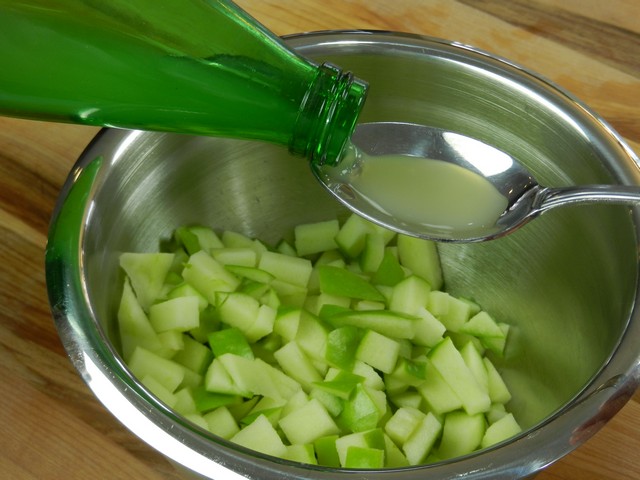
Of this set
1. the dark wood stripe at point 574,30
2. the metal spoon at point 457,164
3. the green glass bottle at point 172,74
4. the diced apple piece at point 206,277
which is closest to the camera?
the green glass bottle at point 172,74

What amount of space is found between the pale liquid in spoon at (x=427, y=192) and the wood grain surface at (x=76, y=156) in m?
0.28

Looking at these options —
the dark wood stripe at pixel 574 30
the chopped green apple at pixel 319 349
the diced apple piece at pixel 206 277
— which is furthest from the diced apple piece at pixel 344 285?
the dark wood stripe at pixel 574 30

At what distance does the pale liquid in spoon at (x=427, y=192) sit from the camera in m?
0.87

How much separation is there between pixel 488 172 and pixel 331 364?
277 mm

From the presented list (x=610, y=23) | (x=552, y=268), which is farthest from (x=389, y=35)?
(x=610, y=23)

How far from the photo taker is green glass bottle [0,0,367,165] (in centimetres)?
74

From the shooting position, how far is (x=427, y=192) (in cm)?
88

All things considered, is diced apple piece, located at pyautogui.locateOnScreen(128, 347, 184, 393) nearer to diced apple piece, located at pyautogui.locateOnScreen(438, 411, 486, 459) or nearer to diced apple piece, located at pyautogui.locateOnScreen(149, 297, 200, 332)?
diced apple piece, located at pyautogui.locateOnScreen(149, 297, 200, 332)

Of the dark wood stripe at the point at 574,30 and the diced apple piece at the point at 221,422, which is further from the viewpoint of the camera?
the dark wood stripe at the point at 574,30

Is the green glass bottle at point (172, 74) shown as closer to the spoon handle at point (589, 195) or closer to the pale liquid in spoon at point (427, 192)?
the pale liquid in spoon at point (427, 192)

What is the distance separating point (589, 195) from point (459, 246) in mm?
293

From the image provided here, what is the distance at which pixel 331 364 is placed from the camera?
0.97 meters

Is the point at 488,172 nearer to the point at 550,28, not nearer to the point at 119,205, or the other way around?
the point at 119,205

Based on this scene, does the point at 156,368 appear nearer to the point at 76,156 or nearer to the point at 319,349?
the point at 319,349
